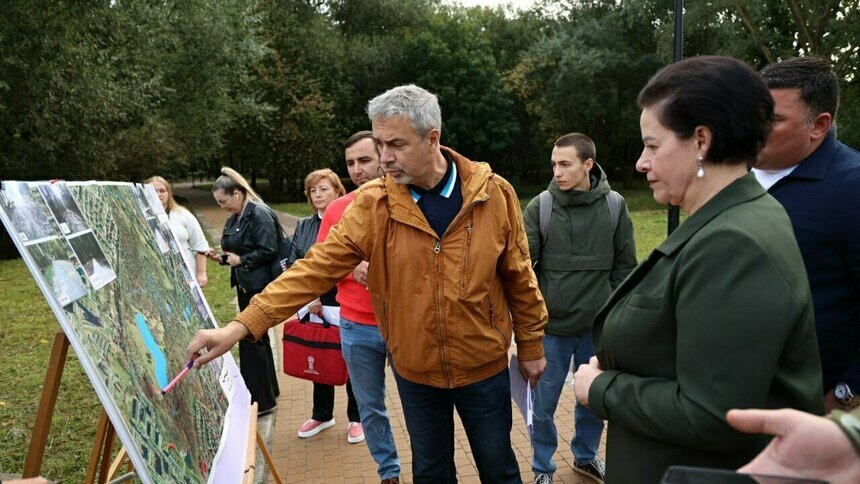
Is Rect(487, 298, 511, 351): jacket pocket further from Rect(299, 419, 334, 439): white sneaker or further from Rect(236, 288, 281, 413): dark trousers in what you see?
Rect(236, 288, 281, 413): dark trousers

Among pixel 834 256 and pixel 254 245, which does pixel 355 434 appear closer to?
pixel 254 245

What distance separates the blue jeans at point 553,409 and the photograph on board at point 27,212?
2.68 metres

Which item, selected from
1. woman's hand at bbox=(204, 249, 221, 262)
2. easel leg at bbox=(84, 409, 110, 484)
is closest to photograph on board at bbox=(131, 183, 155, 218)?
easel leg at bbox=(84, 409, 110, 484)

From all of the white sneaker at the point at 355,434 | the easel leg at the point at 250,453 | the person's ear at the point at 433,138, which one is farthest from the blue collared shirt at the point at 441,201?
the white sneaker at the point at 355,434

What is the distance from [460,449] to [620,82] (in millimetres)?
27057

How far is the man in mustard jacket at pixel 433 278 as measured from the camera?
2420mm

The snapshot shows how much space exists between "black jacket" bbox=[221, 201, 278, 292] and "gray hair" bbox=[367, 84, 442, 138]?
2.61 meters

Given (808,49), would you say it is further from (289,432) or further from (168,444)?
(168,444)

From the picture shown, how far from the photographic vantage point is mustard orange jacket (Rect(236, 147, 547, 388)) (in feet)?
7.97

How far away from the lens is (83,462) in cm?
412

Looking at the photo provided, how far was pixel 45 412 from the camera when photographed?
5.90 feet

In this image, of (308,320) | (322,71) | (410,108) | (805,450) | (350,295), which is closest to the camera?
(805,450)

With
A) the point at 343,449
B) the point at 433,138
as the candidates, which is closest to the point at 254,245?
A: the point at 343,449

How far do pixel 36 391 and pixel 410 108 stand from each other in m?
5.00
